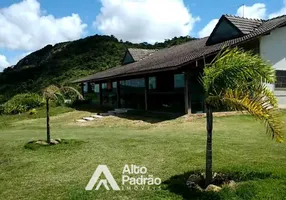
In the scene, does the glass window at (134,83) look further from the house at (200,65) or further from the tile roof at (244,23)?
the tile roof at (244,23)

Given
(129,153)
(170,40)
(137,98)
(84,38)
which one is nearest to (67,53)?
(84,38)

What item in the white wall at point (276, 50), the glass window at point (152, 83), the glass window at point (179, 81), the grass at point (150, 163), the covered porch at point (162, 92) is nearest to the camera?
the grass at point (150, 163)

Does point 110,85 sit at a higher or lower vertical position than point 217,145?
higher

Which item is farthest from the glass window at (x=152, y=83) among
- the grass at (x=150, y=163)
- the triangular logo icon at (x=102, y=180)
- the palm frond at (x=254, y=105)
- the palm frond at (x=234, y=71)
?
the palm frond at (x=254, y=105)

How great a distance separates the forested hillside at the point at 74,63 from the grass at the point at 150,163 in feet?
117

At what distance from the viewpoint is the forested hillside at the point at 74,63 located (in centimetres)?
4654

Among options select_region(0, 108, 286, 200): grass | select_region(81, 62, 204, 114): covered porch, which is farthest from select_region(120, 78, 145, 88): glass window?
select_region(0, 108, 286, 200): grass

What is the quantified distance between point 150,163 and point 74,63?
46.1 meters

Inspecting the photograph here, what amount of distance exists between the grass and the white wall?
7.19m

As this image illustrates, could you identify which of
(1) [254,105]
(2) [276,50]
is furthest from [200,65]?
(1) [254,105]

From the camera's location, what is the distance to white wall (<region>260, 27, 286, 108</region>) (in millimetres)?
17469

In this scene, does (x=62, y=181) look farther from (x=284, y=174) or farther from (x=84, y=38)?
(x=84, y=38)

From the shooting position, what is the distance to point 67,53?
57.2 m

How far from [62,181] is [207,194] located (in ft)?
9.25
